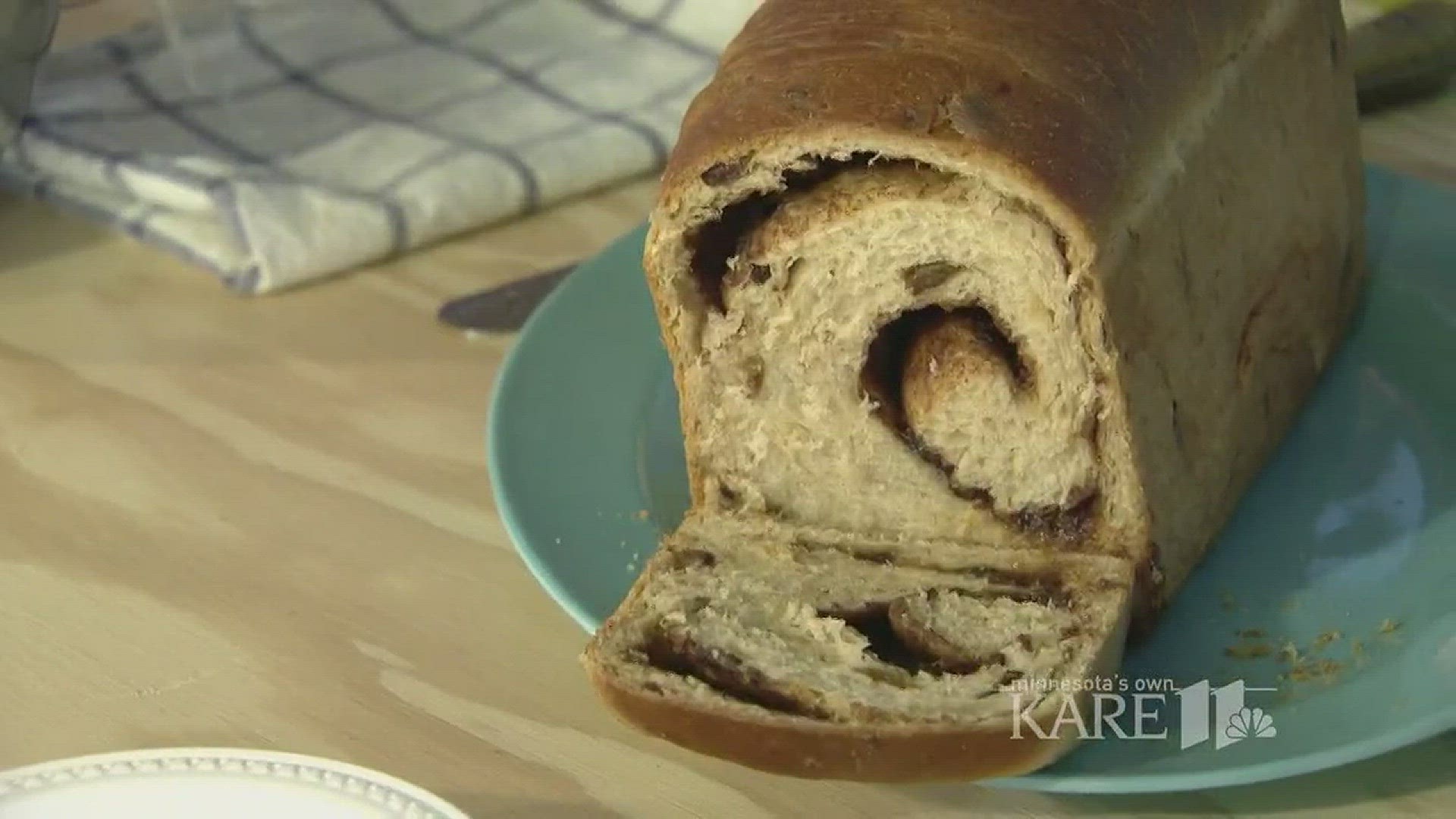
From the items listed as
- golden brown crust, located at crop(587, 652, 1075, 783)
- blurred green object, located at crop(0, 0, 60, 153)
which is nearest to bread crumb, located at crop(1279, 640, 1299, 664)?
golden brown crust, located at crop(587, 652, 1075, 783)

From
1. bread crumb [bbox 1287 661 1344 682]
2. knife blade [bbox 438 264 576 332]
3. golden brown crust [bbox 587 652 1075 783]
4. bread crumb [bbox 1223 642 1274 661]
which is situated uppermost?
bread crumb [bbox 1287 661 1344 682]

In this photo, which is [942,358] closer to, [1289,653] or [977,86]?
[977,86]

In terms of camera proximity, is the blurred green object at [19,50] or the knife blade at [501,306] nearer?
the knife blade at [501,306]

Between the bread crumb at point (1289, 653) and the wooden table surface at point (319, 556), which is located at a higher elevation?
the bread crumb at point (1289, 653)

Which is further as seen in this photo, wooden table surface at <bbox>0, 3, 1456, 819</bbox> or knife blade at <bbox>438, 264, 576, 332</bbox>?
knife blade at <bbox>438, 264, 576, 332</bbox>

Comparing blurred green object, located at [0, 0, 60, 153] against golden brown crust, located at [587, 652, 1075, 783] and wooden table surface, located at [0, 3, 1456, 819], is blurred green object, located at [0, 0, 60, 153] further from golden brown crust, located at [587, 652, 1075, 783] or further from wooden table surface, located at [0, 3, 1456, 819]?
golden brown crust, located at [587, 652, 1075, 783]

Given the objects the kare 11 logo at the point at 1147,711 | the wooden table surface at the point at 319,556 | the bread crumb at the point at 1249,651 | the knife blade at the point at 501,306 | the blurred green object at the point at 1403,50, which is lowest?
the wooden table surface at the point at 319,556

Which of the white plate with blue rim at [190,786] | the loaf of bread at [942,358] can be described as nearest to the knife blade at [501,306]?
the loaf of bread at [942,358]

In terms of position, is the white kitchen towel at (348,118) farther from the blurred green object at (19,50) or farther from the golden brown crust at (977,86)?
the golden brown crust at (977,86)
